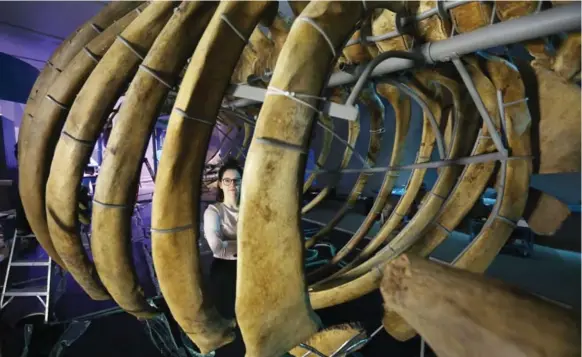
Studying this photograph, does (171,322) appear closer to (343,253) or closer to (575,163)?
(343,253)

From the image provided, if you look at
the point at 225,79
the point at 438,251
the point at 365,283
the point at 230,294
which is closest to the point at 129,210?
the point at 225,79

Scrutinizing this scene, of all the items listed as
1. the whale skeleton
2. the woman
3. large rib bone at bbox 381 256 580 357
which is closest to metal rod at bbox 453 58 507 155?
the whale skeleton

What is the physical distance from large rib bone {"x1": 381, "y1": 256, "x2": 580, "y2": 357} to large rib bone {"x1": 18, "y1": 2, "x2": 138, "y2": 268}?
1577 mm

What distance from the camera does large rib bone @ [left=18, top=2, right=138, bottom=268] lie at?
1514mm

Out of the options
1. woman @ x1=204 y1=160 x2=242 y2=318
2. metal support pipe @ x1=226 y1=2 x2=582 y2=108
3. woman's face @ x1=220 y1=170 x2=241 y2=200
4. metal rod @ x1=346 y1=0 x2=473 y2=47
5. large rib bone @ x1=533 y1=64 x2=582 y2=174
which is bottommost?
woman @ x1=204 y1=160 x2=242 y2=318

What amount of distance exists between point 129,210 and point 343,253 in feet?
5.32

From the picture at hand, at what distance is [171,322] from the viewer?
2.61 m

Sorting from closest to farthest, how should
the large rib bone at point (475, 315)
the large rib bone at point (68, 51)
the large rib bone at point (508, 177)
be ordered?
1. the large rib bone at point (475, 315)
2. the large rib bone at point (508, 177)
3. the large rib bone at point (68, 51)

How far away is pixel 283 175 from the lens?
2.74 feet

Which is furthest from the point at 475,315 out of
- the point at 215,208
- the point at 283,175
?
the point at 215,208

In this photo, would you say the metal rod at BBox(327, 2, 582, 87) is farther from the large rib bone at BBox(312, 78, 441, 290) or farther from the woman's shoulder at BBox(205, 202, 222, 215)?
the woman's shoulder at BBox(205, 202, 222, 215)

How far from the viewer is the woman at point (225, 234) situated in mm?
2531

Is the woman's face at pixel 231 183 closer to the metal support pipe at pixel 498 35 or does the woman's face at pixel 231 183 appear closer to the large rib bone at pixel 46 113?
the large rib bone at pixel 46 113

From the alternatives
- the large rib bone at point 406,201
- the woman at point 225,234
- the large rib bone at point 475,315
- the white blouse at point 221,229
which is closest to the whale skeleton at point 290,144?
the large rib bone at point 475,315
